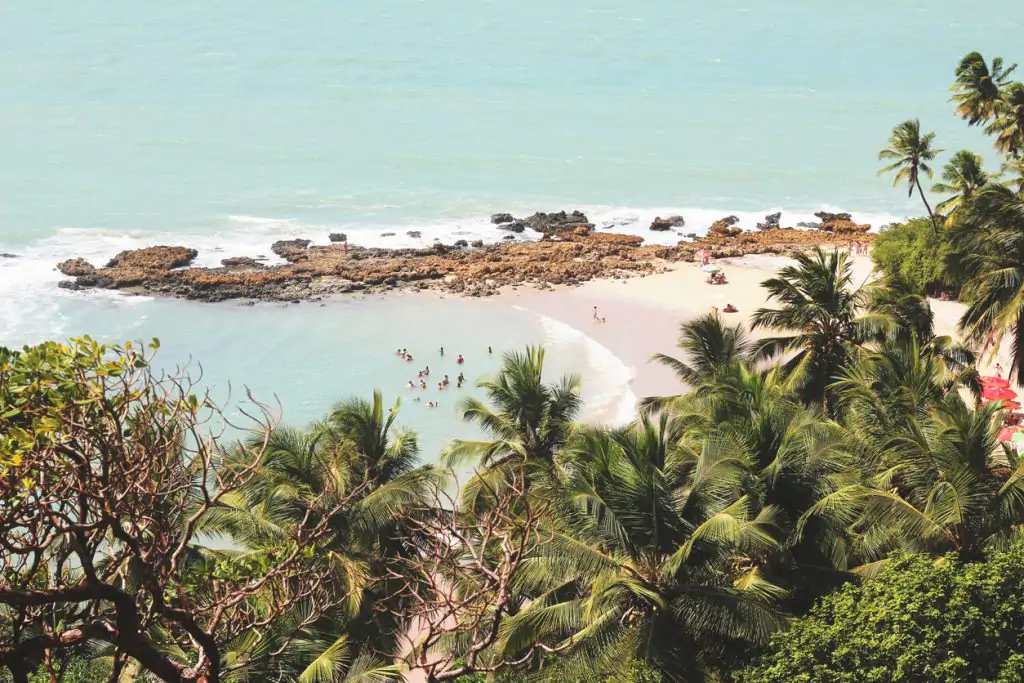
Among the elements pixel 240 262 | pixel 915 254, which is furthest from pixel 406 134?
pixel 915 254

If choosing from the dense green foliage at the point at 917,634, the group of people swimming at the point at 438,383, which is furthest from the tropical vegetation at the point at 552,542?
the group of people swimming at the point at 438,383

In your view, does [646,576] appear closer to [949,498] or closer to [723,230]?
[949,498]

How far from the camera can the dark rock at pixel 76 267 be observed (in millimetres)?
48906

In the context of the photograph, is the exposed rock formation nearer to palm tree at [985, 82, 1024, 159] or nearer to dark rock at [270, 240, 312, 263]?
palm tree at [985, 82, 1024, 159]

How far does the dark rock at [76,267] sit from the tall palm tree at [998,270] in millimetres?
42616

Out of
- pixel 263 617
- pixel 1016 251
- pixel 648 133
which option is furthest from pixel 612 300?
pixel 648 133

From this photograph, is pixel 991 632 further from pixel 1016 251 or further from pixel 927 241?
pixel 927 241

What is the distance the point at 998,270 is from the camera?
733 inches

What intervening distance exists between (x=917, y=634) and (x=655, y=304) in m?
32.6

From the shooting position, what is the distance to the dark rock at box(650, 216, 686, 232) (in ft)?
191

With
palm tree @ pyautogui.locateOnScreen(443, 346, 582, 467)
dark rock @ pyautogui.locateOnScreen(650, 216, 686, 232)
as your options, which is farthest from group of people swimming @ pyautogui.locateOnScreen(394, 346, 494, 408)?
dark rock @ pyautogui.locateOnScreen(650, 216, 686, 232)

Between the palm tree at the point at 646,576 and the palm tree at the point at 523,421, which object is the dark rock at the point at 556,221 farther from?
the palm tree at the point at 646,576

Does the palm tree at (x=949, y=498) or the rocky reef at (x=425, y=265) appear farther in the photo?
the rocky reef at (x=425, y=265)

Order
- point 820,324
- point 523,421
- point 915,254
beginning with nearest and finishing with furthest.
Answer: point 523,421, point 820,324, point 915,254
